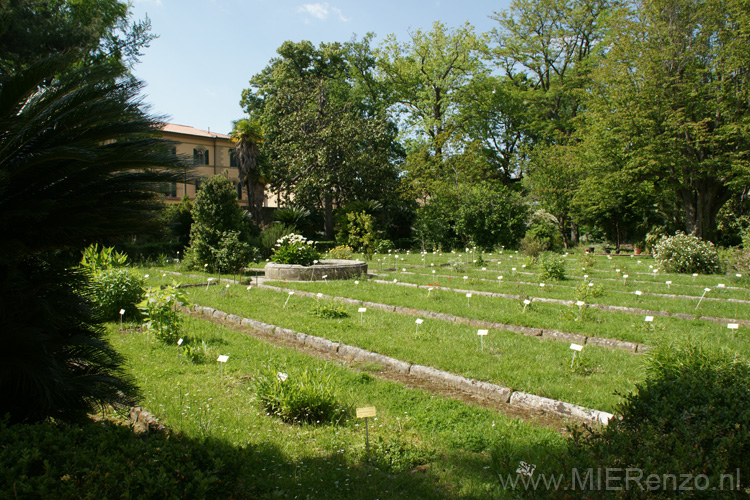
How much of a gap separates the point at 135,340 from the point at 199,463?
14.6ft

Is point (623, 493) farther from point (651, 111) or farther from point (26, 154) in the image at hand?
point (651, 111)

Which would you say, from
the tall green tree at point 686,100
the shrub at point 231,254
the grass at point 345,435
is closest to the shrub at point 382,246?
the shrub at point 231,254

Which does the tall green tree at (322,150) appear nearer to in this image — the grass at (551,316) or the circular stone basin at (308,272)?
the circular stone basin at (308,272)

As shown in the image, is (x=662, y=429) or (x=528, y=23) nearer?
(x=662, y=429)

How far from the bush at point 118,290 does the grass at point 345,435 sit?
8.02 ft

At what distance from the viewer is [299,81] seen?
2608 cm

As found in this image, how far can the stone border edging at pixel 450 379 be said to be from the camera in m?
3.94

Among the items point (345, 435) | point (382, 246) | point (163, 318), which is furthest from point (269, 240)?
point (345, 435)

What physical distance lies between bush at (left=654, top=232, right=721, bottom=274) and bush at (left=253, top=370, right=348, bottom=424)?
523 inches

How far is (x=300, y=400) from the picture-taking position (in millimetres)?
3795

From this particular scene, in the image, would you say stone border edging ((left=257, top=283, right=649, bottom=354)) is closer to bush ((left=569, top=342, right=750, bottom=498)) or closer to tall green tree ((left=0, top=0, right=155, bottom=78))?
bush ((left=569, top=342, right=750, bottom=498))

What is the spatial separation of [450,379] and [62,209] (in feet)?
12.1

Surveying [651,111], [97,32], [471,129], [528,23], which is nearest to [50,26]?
[97,32]

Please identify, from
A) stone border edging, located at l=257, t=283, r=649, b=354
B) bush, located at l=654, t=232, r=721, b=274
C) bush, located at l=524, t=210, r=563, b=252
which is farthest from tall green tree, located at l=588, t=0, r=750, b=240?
stone border edging, located at l=257, t=283, r=649, b=354
